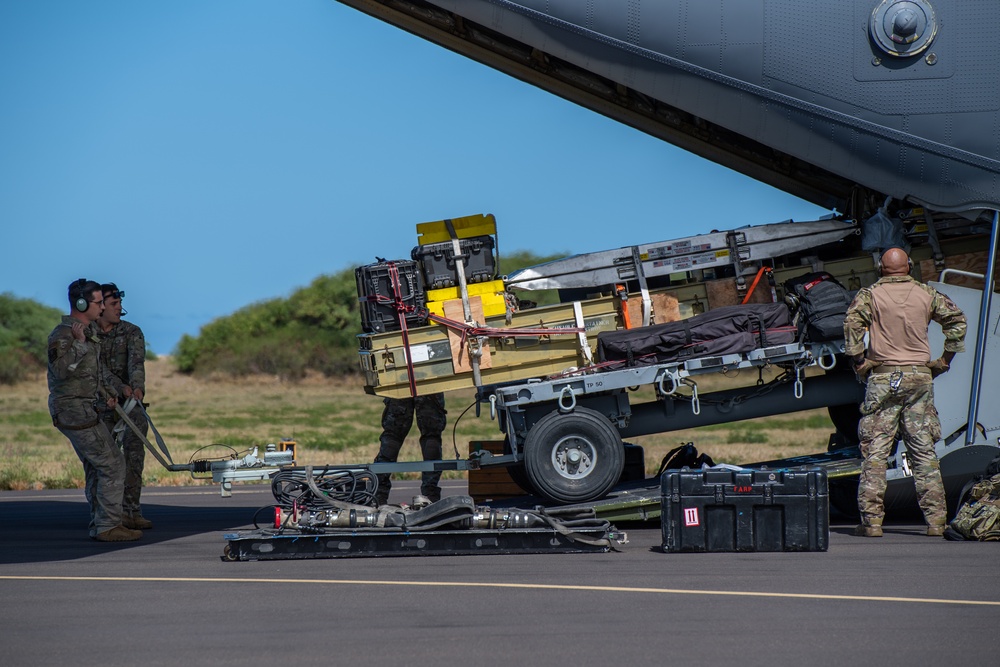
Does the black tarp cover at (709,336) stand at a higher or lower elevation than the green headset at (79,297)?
lower

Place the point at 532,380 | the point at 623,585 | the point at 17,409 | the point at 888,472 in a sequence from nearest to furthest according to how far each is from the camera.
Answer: the point at 623,585, the point at 888,472, the point at 532,380, the point at 17,409

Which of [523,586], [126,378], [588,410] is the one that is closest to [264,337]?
[126,378]

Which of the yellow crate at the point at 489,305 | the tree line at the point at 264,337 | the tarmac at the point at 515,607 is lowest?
the tarmac at the point at 515,607

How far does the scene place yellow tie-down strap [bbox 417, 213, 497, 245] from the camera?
1023cm

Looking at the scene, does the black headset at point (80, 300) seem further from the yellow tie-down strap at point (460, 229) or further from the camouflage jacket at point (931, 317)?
the camouflage jacket at point (931, 317)

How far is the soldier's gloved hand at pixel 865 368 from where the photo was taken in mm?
9094

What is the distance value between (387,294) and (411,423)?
1.73 meters

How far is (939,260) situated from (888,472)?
2.16 m

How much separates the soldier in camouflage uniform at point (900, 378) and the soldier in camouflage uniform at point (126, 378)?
652 centimetres

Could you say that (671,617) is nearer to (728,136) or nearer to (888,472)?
(888,472)

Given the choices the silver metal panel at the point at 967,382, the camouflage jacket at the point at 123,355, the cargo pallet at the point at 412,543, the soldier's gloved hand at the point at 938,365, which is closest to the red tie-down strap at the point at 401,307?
the cargo pallet at the point at 412,543

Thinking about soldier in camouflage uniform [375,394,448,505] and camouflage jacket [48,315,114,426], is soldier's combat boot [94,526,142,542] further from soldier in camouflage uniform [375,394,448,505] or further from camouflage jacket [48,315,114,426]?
soldier in camouflage uniform [375,394,448,505]

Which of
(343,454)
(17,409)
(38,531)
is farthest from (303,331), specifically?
(38,531)

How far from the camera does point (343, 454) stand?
20.0m
